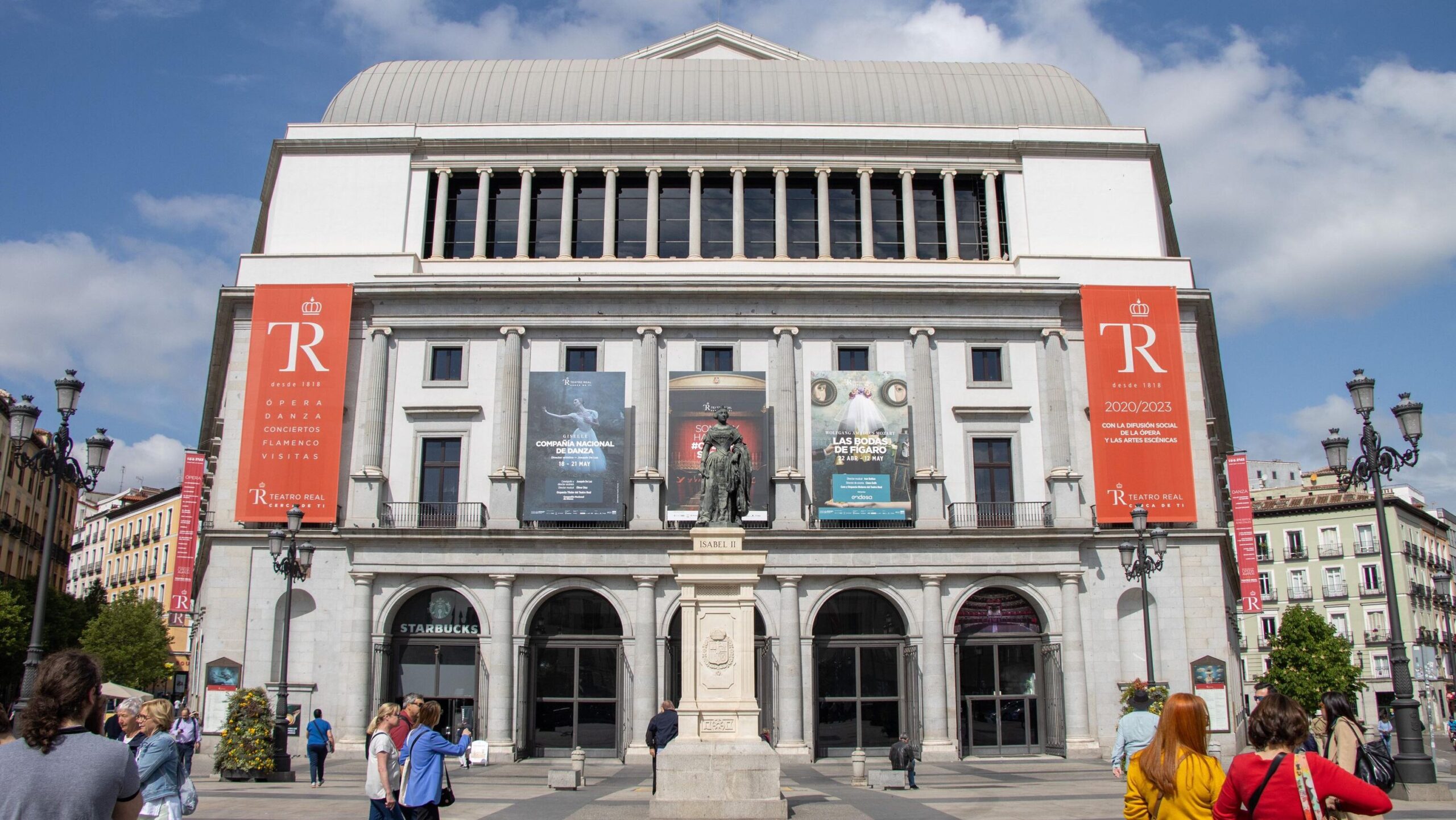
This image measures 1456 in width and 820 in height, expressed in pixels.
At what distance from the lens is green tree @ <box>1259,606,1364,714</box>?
64312mm

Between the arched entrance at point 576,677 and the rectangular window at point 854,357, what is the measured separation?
35.3 ft

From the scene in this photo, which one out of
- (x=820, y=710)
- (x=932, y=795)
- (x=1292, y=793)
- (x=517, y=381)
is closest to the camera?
(x=1292, y=793)

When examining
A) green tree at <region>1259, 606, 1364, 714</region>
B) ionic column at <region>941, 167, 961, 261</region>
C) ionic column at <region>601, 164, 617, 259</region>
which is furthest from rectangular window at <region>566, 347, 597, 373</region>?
green tree at <region>1259, 606, 1364, 714</region>

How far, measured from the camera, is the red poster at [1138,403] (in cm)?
3544

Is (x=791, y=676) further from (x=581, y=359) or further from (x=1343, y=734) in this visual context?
(x=1343, y=734)

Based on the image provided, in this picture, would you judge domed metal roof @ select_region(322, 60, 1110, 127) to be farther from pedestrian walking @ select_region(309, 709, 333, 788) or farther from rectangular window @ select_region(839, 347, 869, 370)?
pedestrian walking @ select_region(309, 709, 333, 788)

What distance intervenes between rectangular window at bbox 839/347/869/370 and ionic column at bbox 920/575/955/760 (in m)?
7.21

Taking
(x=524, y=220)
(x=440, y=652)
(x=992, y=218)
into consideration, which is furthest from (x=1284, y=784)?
(x=524, y=220)

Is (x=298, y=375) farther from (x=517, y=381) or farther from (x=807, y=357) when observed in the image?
(x=807, y=357)

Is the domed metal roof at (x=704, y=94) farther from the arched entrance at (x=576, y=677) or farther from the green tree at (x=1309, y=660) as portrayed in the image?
the green tree at (x=1309, y=660)

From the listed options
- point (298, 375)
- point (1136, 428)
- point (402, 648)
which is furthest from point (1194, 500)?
point (298, 375)

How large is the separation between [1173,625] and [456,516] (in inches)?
865

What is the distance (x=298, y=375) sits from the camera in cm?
3612

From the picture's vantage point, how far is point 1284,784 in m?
5.74
